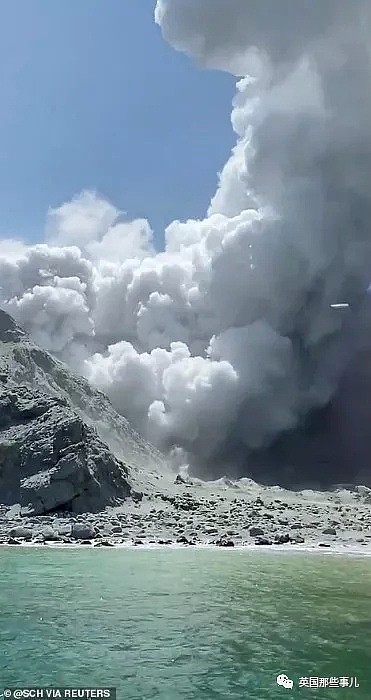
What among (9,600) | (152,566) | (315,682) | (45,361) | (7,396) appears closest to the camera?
(315,682)

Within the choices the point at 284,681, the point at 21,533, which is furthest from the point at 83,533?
the point at 284,681

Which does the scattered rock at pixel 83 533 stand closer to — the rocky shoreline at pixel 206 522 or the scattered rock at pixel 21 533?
the rocky shoreline at pixel 206 522

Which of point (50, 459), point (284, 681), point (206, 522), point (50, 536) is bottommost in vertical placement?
point (284, 681)

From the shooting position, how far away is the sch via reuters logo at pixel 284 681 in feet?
73.4

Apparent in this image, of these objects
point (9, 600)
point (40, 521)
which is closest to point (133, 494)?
point (40, 521)

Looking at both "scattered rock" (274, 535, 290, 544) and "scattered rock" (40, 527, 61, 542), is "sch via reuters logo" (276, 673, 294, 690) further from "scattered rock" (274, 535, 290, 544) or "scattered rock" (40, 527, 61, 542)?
"scattered rock" (40, 527, 61, 542)

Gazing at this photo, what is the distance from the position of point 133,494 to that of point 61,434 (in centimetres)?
1432

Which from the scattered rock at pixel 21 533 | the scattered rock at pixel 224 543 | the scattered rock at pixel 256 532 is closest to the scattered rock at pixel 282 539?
the scattered rock at pixel 256 532

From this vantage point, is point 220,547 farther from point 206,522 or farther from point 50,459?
point 50,459

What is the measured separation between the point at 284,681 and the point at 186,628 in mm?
8745

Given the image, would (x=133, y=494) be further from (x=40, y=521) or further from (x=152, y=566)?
(x=152, y=566)

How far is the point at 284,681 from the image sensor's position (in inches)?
900

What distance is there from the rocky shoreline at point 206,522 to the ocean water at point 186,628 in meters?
22.8

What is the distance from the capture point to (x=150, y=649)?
88.8 ft
